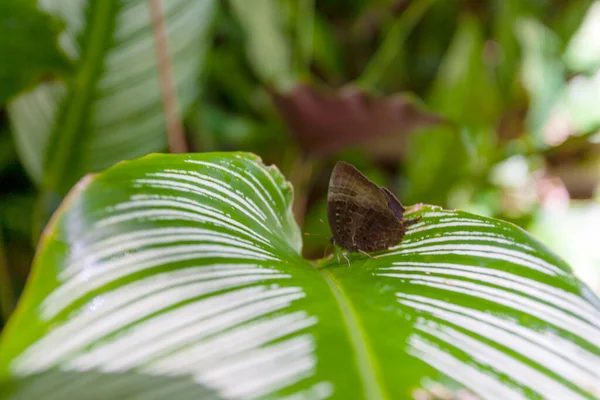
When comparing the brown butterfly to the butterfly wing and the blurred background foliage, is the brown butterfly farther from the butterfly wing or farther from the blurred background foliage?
the blurred background foliage

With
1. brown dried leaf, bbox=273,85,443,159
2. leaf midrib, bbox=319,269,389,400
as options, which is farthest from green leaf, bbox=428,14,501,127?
leaf midrib, bbox=319,269,389,400

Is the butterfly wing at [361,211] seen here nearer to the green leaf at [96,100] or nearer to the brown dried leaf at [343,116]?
the brown dried leaf at [343,116]

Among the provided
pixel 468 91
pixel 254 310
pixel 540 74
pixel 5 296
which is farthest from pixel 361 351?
pixel 540 74

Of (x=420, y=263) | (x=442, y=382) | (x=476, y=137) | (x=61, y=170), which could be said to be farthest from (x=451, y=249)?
(x=476, y=137)

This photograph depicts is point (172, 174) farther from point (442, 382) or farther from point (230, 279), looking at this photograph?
point (442, 382)

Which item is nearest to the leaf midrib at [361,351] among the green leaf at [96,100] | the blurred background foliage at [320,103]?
the blurred background foliage at [320,103]

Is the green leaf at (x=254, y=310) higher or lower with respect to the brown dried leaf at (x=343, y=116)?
lower
